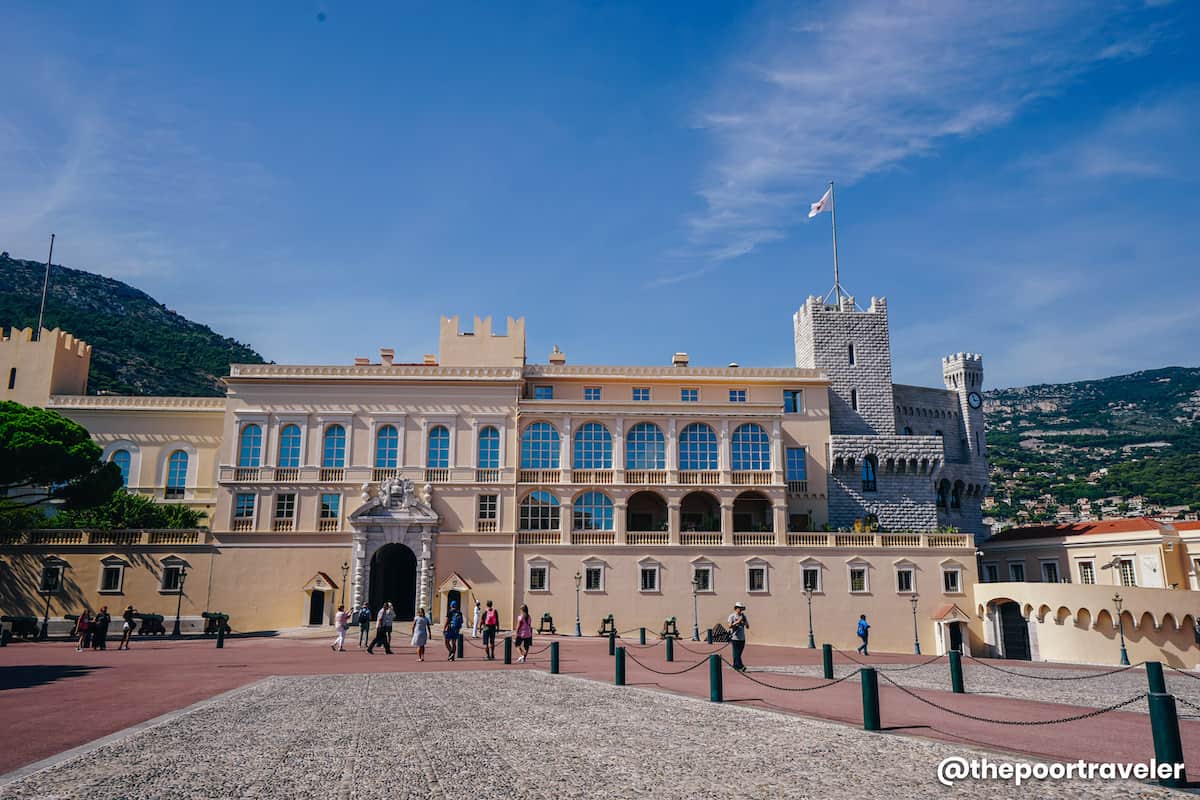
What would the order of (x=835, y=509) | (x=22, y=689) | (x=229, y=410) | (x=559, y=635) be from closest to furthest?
(x=22, y=689)
(x=559, y=635)
(x=229, y=410)
(x=835, y=509)

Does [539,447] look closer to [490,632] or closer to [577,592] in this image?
[577,592]

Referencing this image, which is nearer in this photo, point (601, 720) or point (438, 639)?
point (601, 720)

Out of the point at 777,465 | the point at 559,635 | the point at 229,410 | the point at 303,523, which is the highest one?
the point at 229,410

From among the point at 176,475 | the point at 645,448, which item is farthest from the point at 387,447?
the point at 645,448

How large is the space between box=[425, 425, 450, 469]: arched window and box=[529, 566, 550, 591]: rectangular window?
7847 millimetres

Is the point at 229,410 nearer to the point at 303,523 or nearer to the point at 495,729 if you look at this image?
the point at 303,523

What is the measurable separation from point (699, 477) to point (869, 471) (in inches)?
471

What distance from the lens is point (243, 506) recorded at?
45.9 metres

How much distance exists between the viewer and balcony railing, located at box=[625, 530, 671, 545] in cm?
4622

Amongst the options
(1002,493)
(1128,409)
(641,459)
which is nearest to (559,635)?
(641,459)

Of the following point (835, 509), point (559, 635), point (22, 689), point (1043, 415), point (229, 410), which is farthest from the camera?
point (1043, 415)

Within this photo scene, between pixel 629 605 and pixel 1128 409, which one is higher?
pixel 1128 409

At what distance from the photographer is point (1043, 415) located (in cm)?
17525

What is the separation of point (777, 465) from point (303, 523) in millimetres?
26912
